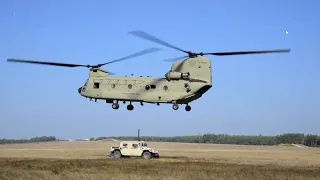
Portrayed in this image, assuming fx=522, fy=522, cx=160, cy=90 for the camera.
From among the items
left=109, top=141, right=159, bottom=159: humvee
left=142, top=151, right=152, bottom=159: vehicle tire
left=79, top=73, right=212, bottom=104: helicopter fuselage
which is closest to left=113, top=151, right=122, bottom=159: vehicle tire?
left=109, top=141, right=159, bottom=159: humvee

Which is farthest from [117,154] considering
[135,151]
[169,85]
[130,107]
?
[169,85]

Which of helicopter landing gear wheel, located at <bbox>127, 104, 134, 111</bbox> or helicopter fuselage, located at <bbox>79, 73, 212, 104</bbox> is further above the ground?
helicopter fuselage, located at <bbox>79, 73, 212, 104</bbox>

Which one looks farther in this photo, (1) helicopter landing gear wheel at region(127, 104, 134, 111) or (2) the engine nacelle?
(1) helicopter landing gear wheel at region(127, 104, 134, 111)

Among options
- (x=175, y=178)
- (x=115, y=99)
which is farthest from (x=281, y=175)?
(x=115, y=99)

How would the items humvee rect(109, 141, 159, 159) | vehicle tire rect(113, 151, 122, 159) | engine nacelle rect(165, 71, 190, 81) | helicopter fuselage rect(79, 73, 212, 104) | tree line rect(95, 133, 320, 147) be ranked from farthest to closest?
1. tree line rect(95, 133, 320, 147)
2. vehicle tire rect(113, 151, 122, 159)
3. humvee rect(109, 141, 159, 159)
4. helicopter fuselage rect(79, 73, 212, 104)
5. engine nacelle rect(165, 71, 190, 81)

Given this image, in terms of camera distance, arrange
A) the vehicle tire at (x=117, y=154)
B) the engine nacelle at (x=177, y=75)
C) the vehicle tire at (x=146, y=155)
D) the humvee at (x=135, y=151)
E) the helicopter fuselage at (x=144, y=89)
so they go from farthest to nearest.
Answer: the vehicle tire at (x=117, y=154) → the humvee at (x=135, y=151) → the vehicle tire at (x=146, y=155) → the helicopter fuselage at (x=144, y=89) → the engine nacelle at (x=177, y=75)

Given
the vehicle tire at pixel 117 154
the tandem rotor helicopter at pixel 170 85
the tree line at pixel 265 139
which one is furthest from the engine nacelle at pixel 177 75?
the tree line at pixel 265 139

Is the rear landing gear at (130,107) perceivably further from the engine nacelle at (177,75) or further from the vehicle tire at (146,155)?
the vehicle tire at (146,155)

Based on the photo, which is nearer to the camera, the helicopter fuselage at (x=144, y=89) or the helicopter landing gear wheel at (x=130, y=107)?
the helicopter fuselage at (x=144, y=89)

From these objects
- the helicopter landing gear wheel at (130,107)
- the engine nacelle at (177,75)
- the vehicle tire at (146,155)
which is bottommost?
the vehicle tire at (146,155)

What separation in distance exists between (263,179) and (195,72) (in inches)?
430

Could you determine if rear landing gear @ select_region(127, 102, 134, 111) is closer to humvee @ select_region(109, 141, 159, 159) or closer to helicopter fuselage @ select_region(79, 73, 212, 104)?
helicopter fuselage @ select_region(79, 73, 212, 104)

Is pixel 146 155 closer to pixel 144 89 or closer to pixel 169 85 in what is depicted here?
pixel 144 89

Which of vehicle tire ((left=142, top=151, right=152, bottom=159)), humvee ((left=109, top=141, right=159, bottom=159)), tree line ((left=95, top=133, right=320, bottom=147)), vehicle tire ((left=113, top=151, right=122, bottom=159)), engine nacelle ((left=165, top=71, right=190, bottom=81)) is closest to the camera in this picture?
engine nacelle ((left=165, top=71, right=190, bottom=81))
